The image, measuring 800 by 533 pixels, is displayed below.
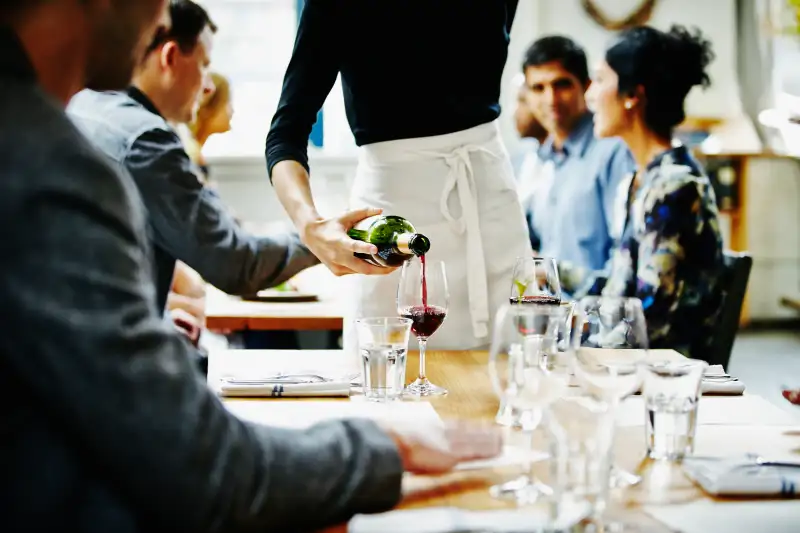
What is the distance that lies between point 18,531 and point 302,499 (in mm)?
220

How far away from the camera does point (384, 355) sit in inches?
54.9

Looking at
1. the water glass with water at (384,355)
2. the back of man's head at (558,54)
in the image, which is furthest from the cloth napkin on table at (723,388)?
the back of man's head at (558,54)

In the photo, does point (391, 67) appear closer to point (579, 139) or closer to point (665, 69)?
point (665, 69)

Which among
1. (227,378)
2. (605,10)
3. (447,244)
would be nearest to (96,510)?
(227,378)

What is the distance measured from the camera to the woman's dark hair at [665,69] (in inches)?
115

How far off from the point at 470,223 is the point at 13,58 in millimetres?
1251

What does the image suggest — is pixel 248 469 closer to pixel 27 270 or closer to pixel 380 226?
pixel 27 270

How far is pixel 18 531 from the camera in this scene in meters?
0.70

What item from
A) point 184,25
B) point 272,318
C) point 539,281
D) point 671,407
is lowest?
point 272,318

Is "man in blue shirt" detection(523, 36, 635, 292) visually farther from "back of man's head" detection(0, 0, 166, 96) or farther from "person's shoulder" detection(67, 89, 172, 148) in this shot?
"back of man's head" detection(0, 0, 166, 96)

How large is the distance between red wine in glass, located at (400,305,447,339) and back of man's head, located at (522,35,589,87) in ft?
8.92

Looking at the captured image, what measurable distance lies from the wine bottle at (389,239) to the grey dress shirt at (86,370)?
0.85 metres

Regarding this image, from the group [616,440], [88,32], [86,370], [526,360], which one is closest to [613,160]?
[616,440]

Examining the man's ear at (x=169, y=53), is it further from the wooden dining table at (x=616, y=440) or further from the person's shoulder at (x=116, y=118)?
the wooden dining table at (x=616, y=440)
